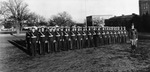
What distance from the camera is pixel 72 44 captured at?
1145 cm

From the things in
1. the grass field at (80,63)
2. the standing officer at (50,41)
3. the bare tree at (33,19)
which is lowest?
the grass field at (80,63)

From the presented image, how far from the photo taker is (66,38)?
10.8 meters

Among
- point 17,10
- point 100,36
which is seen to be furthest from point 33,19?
point 100,36

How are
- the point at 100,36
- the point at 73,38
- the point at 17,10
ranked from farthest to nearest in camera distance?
the point at 17,10
the point at 100,36
the point at 73,38

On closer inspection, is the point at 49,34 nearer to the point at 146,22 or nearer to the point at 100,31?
the point at 100,31

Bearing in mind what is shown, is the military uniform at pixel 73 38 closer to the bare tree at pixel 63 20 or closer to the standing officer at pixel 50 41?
the standing officer at pixel 50 41

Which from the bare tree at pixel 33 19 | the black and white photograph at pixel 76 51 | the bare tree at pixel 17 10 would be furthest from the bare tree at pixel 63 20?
the black and white photograph at pixel 76 51

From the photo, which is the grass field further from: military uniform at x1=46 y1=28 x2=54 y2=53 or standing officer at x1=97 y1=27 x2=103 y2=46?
standing officer at x1=97 y1=27 x2=103 y2=46

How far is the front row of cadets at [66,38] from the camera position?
9453 millimetres

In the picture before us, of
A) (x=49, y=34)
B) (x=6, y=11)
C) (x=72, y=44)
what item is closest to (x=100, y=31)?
(x=72, y=44)

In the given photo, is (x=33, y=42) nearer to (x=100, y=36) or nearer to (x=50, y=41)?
(x=50, y=41)

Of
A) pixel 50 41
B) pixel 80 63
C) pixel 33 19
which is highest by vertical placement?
pixel 33 19

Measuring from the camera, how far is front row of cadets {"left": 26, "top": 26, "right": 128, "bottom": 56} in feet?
31.0

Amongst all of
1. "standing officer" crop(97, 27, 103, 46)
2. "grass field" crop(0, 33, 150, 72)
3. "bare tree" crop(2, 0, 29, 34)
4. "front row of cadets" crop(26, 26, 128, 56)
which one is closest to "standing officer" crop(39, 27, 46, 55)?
"front row of cadets" crop(26, 26, 128, 56)
